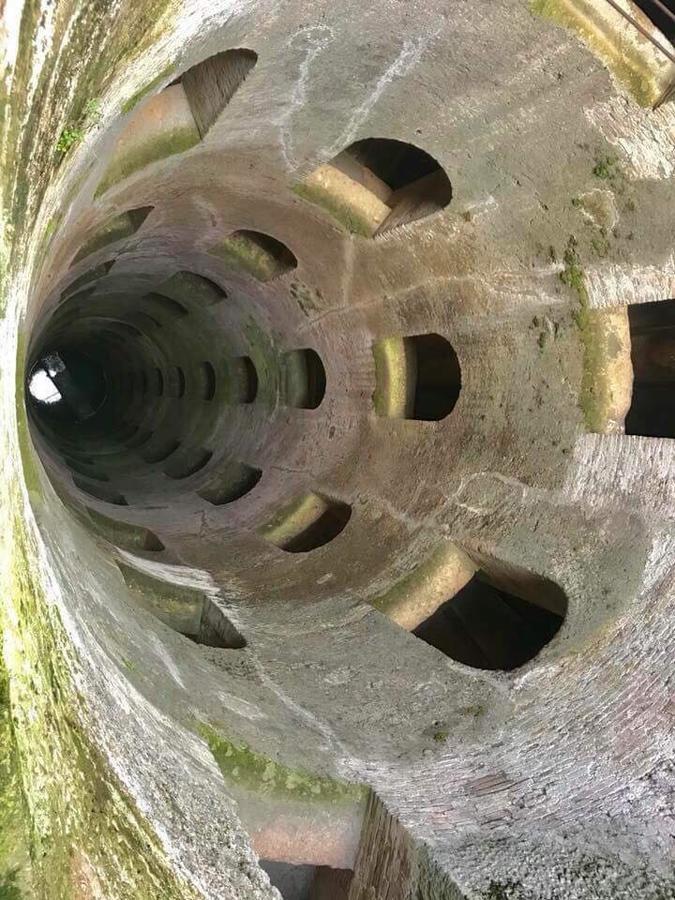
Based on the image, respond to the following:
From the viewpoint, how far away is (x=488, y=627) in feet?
18.3

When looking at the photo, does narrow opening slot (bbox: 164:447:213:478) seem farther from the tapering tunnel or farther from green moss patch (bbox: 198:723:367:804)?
green moss patch (bbox: 198:723:367:804)

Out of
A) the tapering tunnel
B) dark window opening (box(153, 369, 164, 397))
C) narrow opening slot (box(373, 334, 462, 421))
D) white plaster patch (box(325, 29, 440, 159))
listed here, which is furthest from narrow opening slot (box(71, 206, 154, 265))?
dark window opening (box(153, 369, 164, 397))

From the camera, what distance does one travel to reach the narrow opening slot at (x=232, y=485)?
771 centimetres

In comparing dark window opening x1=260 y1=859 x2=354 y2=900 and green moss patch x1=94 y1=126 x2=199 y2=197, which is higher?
green moss patch x1=94 y1=126 x2=199 y2=197

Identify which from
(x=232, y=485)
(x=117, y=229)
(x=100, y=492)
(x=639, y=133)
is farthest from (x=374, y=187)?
(x=100, y=492)

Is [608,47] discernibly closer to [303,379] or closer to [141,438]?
[303,379]

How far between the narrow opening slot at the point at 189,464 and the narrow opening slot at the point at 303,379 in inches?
58.7

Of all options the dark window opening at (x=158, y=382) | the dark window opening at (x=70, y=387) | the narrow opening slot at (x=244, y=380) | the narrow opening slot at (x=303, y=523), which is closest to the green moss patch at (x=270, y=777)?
the narrow opening slot at (x=303, y=523)

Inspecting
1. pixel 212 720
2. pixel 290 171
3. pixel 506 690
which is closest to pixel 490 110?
pixel 290 171

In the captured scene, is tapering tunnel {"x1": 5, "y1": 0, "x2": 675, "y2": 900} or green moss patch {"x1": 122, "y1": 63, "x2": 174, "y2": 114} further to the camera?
tapering tunnel {"x1": 5, "y1": 0, "x2": 675, "y2": 900}

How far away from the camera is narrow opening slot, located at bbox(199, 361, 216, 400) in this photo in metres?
9.20

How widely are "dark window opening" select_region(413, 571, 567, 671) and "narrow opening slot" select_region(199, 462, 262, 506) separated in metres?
2.61

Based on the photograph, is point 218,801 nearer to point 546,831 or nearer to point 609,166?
point 546,831

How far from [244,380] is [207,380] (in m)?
0.98
